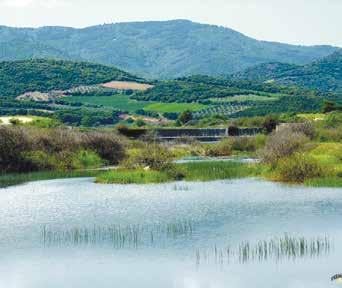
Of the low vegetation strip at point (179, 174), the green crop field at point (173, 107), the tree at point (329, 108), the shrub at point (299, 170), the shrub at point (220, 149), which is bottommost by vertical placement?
the shrub at point (220, 149)

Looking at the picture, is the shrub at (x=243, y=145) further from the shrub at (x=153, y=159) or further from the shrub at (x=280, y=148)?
the shrub at (x=153, y=159)

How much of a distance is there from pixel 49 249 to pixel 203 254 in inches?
281

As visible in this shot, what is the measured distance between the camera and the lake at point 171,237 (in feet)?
98.3

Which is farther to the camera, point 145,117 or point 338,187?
point 145,117

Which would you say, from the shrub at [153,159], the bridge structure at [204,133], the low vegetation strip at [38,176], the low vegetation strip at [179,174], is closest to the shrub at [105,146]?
the low vegetation strip at [38,176]

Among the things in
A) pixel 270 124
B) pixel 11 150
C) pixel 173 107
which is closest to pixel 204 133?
pixel 270 124

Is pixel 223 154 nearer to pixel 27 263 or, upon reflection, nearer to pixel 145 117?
pixel 27 263

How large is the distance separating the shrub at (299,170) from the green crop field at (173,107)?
12336cm

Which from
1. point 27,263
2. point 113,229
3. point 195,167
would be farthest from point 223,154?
point 27,263

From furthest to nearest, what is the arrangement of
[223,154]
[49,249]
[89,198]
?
1. [223,154]
2. [89,198]
3. [49,249]

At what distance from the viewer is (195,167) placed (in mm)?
69500

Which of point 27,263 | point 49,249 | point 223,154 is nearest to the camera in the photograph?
point 27,263

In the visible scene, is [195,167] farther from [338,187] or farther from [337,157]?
[338,187]

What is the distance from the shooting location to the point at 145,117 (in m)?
179
